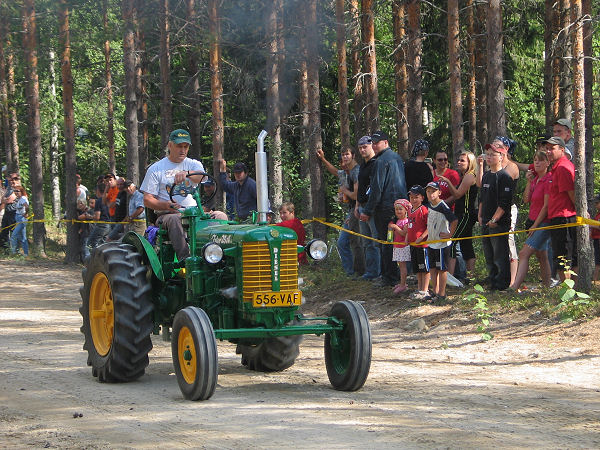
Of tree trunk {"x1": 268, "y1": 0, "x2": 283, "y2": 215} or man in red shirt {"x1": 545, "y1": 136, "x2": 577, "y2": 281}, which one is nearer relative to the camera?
man in red shirt {"x1": 545, "y1": 136, "x2": 577, "y2": 281}

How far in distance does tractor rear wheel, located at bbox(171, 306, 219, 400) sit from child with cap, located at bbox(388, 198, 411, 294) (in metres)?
5.91

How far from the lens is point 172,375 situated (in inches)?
351

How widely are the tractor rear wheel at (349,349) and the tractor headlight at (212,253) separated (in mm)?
1130

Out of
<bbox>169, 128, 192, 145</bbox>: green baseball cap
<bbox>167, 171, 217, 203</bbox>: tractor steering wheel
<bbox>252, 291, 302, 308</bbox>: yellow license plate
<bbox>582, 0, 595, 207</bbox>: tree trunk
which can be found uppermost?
<bbox>582, 0, 595, 207</bbox>: tree trunk

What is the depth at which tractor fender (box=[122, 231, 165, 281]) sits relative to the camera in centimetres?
857

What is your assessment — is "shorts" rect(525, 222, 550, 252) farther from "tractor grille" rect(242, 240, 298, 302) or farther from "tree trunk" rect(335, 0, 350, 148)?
"tree trunk" rect(335, 0, 350, 148)

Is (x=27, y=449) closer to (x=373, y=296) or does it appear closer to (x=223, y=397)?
(x=223, y=397)

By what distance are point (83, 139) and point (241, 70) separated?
2244 cm

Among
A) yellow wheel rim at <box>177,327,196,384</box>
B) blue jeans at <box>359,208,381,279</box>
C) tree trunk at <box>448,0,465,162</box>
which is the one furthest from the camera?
tree trunk at <box>448,0,465,162</box>

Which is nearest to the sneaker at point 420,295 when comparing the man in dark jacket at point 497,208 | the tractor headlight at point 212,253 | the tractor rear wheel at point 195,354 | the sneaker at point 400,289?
the sneaker at point 400,289

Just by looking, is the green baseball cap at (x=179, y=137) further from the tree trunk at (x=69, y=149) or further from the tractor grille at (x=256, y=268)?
the tree trunk at (x=69, y=149)

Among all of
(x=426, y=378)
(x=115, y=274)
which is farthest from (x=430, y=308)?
(x=115, y=274)

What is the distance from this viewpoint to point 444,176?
1388cm

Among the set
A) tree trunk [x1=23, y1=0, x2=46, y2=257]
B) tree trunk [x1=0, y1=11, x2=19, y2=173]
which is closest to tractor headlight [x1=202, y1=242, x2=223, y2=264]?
tree trunk [x1=23, y1=0, x2=46, y2=257]
